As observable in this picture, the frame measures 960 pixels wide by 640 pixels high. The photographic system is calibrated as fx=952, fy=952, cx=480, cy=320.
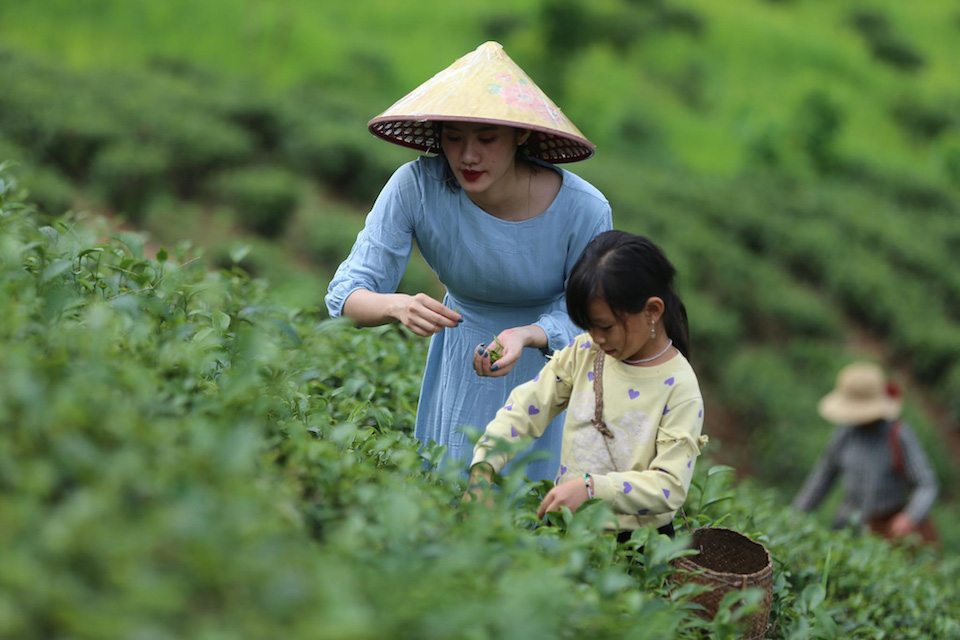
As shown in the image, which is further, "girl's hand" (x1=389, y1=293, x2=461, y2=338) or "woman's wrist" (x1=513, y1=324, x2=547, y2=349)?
"woman's wrist" (x1=513, y1=324, x2=547, y2=349)

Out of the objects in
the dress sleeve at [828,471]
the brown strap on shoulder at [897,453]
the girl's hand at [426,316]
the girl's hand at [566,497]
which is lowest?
the dress sleeve at [828,471]

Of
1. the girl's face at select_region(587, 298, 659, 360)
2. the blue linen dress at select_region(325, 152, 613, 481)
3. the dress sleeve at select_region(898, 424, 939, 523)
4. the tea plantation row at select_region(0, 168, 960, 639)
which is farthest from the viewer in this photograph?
the dress sleeve at select_region(898, 424, 939, 523)

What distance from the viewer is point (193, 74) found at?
10875 millimetres

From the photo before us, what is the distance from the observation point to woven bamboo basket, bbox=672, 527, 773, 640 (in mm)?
1908

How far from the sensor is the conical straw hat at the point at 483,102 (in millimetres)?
2164

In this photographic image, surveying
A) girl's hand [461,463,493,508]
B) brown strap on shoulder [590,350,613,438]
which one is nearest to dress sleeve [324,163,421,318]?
brown strap on shoulder [590,350,613,438]

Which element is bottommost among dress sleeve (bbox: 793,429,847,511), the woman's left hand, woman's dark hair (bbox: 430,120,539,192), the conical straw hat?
dress sleeve (bbox: 793,429,847,511)

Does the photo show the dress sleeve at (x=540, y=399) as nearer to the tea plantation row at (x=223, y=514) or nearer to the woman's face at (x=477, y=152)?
the tea plantation row at (x=223, y=514)

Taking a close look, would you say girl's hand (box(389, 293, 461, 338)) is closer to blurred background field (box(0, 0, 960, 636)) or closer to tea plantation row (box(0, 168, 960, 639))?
tea plantation row (box(0, 168, 960, 639))

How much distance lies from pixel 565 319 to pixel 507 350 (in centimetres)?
29

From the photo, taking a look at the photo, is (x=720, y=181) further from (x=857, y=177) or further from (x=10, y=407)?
(x=10, y=407)

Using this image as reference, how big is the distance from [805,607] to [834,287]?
876 cm

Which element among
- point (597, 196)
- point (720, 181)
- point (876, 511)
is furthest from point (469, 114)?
point (720, 181)

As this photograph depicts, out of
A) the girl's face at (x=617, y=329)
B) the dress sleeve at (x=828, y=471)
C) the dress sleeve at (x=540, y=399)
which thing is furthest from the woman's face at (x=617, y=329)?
the dress sleeve at (x=828, y=471)
